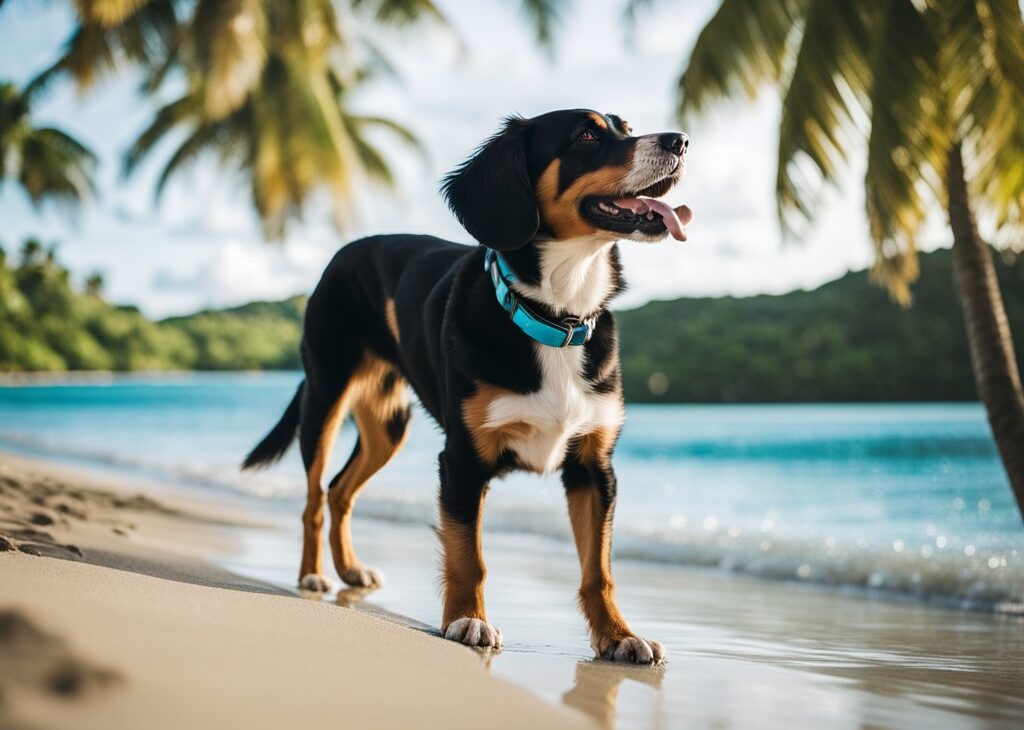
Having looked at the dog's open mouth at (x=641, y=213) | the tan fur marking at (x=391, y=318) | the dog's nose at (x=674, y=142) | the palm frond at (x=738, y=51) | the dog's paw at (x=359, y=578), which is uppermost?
the palm frond at (x=738, y=51)

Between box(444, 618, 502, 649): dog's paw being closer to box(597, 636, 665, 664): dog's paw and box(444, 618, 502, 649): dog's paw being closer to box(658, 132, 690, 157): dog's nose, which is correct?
box(597, 636, 665, 664): dog's paw

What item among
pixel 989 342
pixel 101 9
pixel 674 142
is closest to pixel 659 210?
pixel 674 142

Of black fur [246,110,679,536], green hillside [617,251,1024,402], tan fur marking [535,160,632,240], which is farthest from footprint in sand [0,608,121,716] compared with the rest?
green hillside [617,251,1024,402]

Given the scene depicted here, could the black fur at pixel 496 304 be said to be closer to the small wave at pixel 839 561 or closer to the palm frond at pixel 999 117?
the palm frond at pixel 999 117

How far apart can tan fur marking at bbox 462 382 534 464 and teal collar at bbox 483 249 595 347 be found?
0.68 ft

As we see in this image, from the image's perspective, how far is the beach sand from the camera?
1.99 metres

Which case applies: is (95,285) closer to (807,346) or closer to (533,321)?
(807,346)

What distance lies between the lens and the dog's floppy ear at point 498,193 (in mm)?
3242

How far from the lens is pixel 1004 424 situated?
5703 millimetres

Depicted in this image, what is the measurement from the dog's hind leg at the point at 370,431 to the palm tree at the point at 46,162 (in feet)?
101

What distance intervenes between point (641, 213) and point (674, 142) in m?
0.24

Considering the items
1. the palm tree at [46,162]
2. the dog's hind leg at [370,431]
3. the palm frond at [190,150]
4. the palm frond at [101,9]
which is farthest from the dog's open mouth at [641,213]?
the palm tree at [46,162]

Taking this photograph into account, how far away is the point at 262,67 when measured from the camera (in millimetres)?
19234

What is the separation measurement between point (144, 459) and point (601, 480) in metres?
12.0
